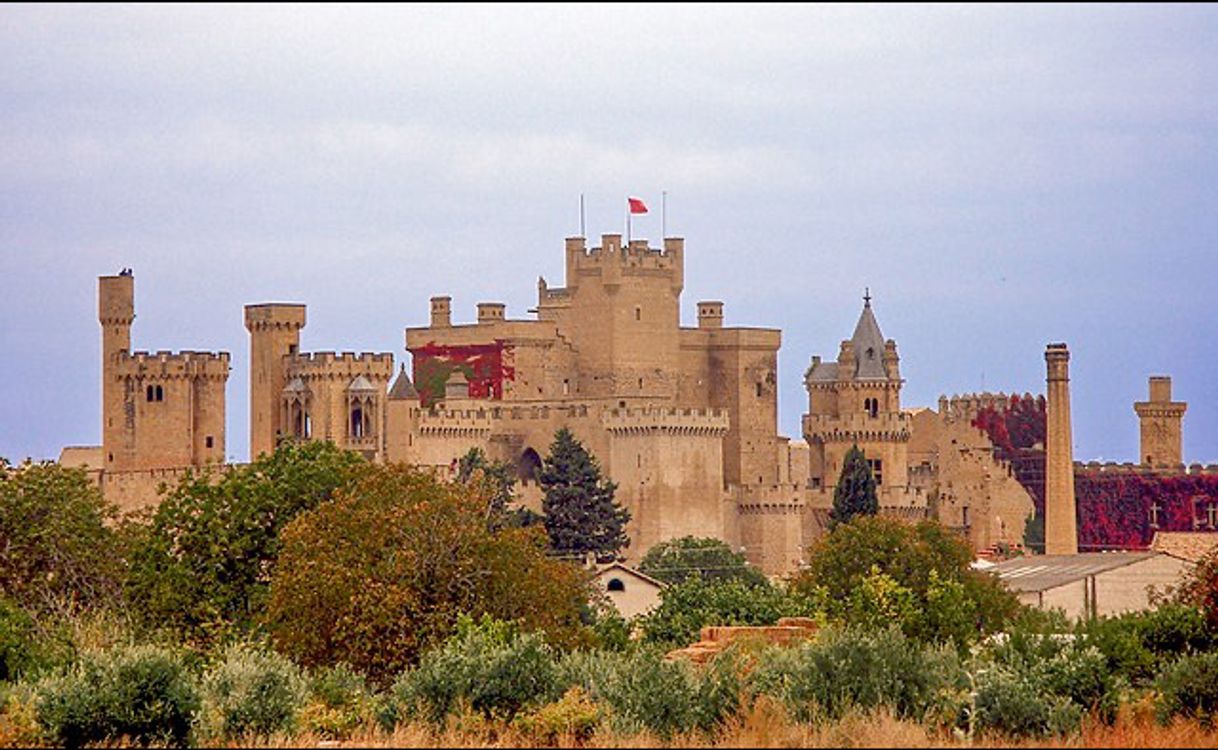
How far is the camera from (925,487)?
10512 centimetres

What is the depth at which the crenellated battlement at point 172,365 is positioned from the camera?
9381 centimetres

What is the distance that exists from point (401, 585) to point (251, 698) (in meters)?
9.30

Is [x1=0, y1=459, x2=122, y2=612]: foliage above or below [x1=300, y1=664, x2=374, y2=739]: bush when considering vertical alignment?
above

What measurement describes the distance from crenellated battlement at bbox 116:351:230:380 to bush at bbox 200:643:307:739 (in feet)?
187

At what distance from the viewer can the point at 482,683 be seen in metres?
35.4

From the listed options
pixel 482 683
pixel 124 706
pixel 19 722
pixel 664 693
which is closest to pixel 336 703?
pixel 482 683

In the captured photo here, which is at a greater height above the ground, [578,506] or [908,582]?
[578,506]

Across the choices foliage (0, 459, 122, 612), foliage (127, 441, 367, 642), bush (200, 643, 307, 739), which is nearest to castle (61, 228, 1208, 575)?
foliage (0, 459, 122, 612)

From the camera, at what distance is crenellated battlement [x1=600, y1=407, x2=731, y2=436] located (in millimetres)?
97875

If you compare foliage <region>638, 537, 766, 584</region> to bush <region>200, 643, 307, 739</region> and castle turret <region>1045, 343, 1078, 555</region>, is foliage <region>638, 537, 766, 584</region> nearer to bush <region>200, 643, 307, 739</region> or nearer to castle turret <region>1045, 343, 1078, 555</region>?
castle turret <region>1045, 343, 1078, 555</region>

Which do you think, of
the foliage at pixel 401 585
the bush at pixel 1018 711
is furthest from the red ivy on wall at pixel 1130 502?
the bush at pixel 1018 711

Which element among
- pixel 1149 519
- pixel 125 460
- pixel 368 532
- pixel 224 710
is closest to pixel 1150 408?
pixel 1149 519

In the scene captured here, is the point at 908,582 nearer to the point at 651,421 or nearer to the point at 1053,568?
the point at 1053,568

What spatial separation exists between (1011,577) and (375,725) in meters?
42.6
